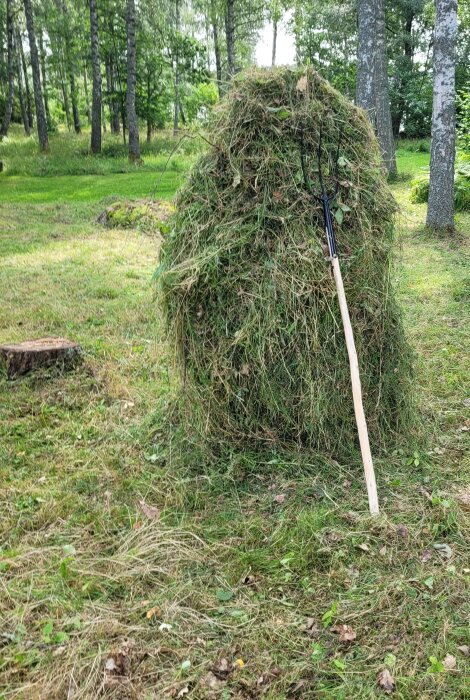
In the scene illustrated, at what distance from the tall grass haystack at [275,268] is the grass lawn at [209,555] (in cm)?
36

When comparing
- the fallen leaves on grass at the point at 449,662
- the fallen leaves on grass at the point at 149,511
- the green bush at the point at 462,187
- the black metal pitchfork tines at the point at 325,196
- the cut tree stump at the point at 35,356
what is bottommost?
the fallen leaves on grass at the point at 149,511

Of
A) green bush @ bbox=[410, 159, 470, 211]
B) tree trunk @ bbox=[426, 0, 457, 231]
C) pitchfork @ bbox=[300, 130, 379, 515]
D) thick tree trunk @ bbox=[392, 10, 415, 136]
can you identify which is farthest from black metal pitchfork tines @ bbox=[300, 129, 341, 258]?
thick tree trunk @ bbox=[392, 10, 415, 136]

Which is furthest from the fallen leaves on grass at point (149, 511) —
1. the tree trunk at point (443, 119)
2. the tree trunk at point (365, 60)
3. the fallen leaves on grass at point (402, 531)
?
the tree trunk at point (365, 60)

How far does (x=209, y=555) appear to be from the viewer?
3225 mm

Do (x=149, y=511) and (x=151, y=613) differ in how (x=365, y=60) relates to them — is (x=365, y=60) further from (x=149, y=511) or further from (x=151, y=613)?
(x=151, y=613)

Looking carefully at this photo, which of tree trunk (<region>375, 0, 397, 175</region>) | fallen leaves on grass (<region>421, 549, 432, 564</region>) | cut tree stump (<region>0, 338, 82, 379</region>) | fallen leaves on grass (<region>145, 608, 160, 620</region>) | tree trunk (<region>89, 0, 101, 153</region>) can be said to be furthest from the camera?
tree trunk (<region>89, 0, 101, 153</region>)

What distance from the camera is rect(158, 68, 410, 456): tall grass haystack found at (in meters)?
3.66

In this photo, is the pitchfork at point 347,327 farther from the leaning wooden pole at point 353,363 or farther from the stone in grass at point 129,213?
the stone in grass at point 129,213

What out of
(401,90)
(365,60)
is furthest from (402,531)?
(401,90)

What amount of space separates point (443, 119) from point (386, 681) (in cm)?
920

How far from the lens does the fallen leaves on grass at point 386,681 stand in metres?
2.42

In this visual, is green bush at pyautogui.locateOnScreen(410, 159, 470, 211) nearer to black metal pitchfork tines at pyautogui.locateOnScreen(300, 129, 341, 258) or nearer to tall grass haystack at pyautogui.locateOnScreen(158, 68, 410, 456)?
tall grass haystack at pyautogui.locateOnScreen(158, 68, 410, 456)

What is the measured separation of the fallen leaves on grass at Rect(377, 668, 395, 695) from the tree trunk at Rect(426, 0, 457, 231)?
8737mm

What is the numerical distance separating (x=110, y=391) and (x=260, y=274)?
2161mm
